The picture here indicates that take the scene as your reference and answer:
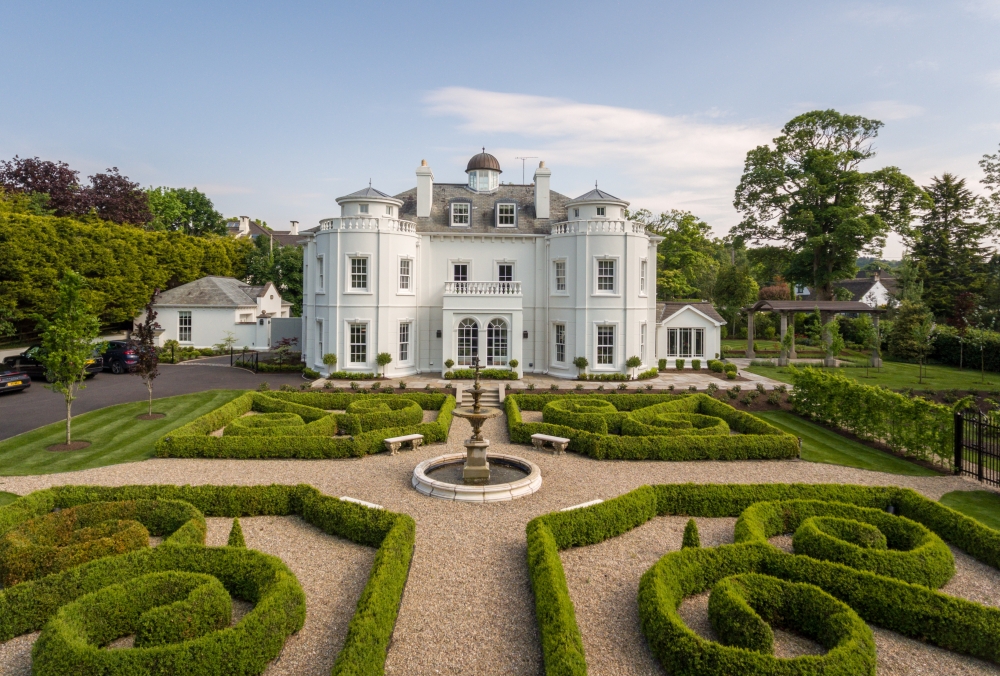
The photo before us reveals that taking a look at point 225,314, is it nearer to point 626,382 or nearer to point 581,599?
point 626,382

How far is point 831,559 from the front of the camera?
997cm

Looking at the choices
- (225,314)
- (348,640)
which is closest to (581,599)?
(348,640)

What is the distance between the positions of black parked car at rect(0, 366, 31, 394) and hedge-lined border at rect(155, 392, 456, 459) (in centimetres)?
1067

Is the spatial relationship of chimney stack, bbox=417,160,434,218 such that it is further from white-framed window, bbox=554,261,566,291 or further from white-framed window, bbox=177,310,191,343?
white-framed window, bbox=177,310,191,343

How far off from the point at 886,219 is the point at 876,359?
13847mm

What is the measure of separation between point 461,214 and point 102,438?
20.5m

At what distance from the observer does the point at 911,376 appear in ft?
108

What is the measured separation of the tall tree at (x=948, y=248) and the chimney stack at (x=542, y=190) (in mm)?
29717

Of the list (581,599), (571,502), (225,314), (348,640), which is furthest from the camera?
(225,314)

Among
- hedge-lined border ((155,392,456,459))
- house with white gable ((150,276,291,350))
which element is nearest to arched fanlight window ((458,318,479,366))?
hedge-lined border ((155,392,456,459))

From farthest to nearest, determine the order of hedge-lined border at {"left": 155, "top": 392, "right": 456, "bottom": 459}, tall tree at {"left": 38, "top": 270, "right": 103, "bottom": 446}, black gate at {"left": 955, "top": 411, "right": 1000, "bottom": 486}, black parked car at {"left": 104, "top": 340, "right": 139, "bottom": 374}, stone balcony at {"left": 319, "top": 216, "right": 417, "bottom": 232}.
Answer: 1. black parked car at {"left": 104, "top": 340, "right": 139, "bottom": 374}
2. stone balcony at {"left": 319, "top": 216, "right": 417, "bottom": 232}
3. tall tree at {"left": 38, "top": 270, "right": 103, "bottom": 446}
4. hedge-lined border at {"left": 155, "top": 392, "right": 456, "bottom": 459}
5. black gate at {"left": 955, "top": 411, "right": 1000, "bottom": 486}

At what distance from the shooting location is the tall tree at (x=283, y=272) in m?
54.7

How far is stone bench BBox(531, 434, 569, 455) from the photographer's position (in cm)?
1747

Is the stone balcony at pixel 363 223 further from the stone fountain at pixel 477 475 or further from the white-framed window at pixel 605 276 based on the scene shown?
the stone fountain at pixel 477 475
